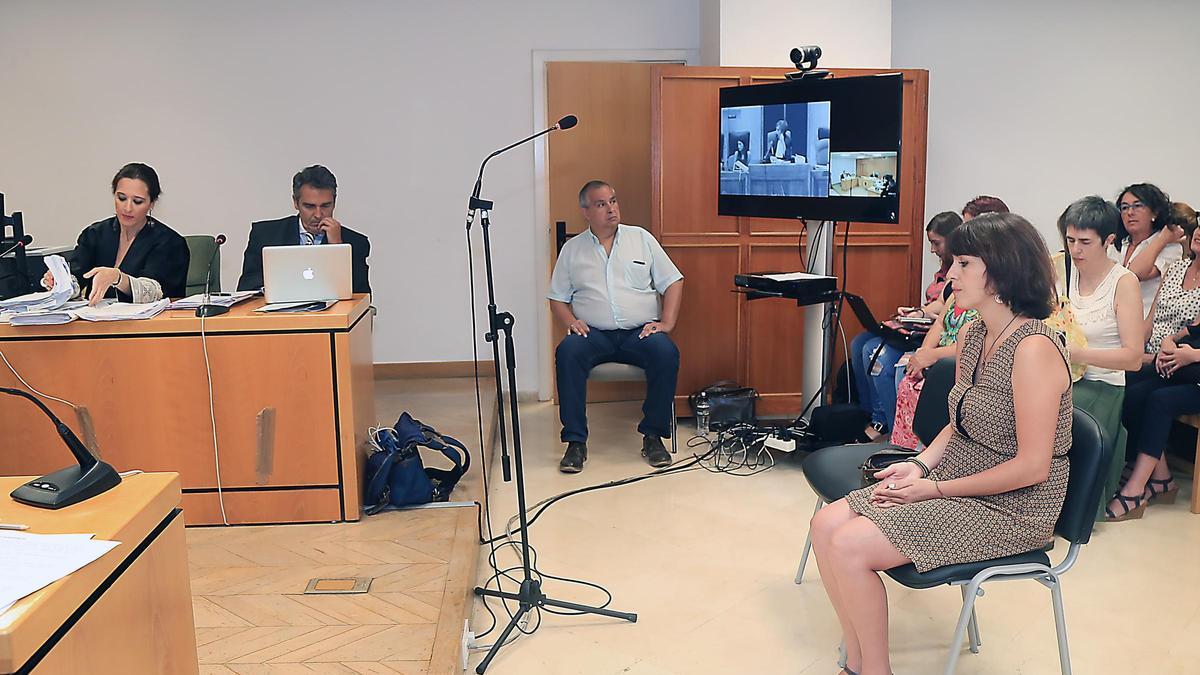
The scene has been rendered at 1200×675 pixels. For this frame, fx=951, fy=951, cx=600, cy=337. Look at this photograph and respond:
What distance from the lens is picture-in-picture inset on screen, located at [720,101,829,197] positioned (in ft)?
13.9

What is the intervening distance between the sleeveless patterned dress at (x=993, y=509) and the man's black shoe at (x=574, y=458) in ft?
7.06

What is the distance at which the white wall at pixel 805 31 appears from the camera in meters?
5.02

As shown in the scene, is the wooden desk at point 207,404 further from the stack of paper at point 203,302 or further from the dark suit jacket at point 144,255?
the dark suit jacket at point 144,255

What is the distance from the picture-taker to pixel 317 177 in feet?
13.4

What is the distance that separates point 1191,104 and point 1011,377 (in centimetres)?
431

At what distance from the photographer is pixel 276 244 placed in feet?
14.0

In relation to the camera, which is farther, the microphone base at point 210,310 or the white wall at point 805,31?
the white wall at point 805,31

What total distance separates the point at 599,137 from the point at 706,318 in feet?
4.21

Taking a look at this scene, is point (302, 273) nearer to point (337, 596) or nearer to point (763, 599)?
point (337, 596)

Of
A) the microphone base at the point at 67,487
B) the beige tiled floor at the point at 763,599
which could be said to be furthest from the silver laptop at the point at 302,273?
the microphone base at the point at 67,487

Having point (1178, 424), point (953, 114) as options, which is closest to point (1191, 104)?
point (953, 114)

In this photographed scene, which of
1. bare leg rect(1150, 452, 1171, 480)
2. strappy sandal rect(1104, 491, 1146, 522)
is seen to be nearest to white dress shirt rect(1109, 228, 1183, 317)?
bare leg rect(1150, 452, 1171, 480)

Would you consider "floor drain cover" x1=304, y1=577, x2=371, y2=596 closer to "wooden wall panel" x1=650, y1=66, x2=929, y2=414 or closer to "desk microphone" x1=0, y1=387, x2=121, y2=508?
"desk microphone" x1=0, y1=387, x2=121, y2=508

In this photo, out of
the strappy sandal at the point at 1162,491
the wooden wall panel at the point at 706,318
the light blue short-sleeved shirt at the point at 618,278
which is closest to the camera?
the strappy sandal at the point at 1162,491
